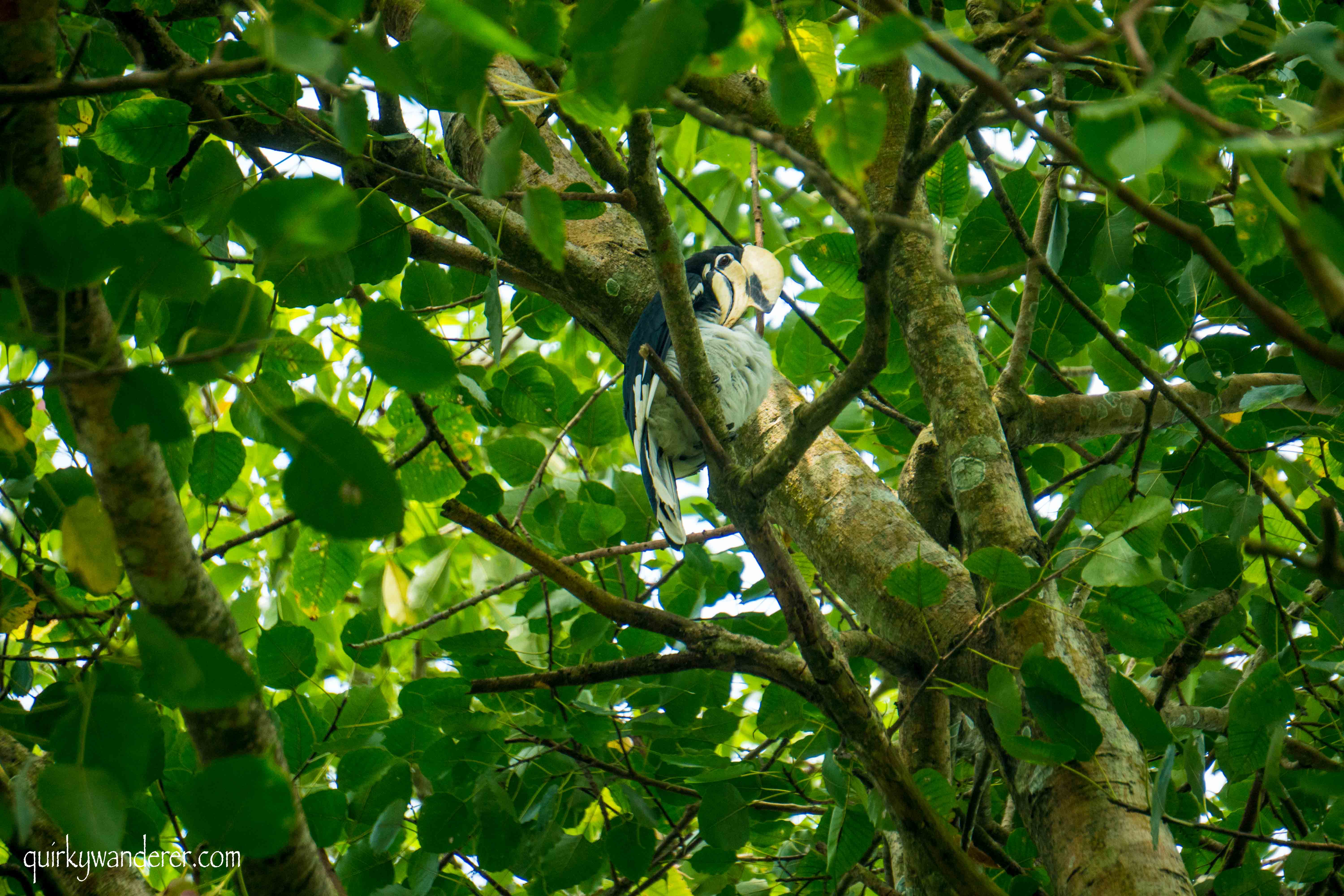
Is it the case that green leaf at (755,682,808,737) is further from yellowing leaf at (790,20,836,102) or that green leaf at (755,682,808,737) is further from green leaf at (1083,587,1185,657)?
yellowing leaf at (790,20,836,102)

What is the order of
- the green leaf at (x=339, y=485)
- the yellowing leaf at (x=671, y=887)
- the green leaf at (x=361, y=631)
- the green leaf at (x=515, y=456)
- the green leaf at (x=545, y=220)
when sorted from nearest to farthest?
the green leaf at (x=339, y=485) → the green leaf at (x=545, y=220) → the green leaf at (x=361, y=631) → the green leaf at (x=515, y=456) → the yellowing leaf at (x=671, y=887)

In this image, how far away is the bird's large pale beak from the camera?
257 centimetres

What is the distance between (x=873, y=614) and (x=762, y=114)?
1.15 m

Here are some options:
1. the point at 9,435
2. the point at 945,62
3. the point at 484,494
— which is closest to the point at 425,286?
the point at 484,494

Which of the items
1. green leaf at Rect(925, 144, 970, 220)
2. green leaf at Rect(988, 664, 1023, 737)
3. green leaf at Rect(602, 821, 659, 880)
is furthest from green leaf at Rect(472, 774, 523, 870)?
green leaf at Rect(925, 144, 970, 220)

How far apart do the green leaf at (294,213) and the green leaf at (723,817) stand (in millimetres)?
1081

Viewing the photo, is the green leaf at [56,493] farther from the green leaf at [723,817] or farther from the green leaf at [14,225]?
the green leaf at [723,817]

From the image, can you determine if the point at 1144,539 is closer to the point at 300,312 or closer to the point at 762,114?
the point at 762,114

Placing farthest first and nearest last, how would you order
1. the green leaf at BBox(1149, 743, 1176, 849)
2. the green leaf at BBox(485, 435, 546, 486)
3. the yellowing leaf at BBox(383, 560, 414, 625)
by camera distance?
1. the yellowing leaf at BBox(383, 560, 414, 625)
2. the green leaf at BBox(485, 435, 546, 486)
3. the green leaf at BBox(1149, 743, 1176, 849)

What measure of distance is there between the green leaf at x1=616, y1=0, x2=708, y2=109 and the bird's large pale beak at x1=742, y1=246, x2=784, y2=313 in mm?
1801

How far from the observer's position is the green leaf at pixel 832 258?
2.12 meters

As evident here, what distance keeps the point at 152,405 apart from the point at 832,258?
1654 millimetres

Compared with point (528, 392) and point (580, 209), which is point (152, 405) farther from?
point (528, 392)

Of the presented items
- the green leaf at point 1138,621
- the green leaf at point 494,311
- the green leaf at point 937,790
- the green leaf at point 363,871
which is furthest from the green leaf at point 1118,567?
the green leaf at point 363,871
